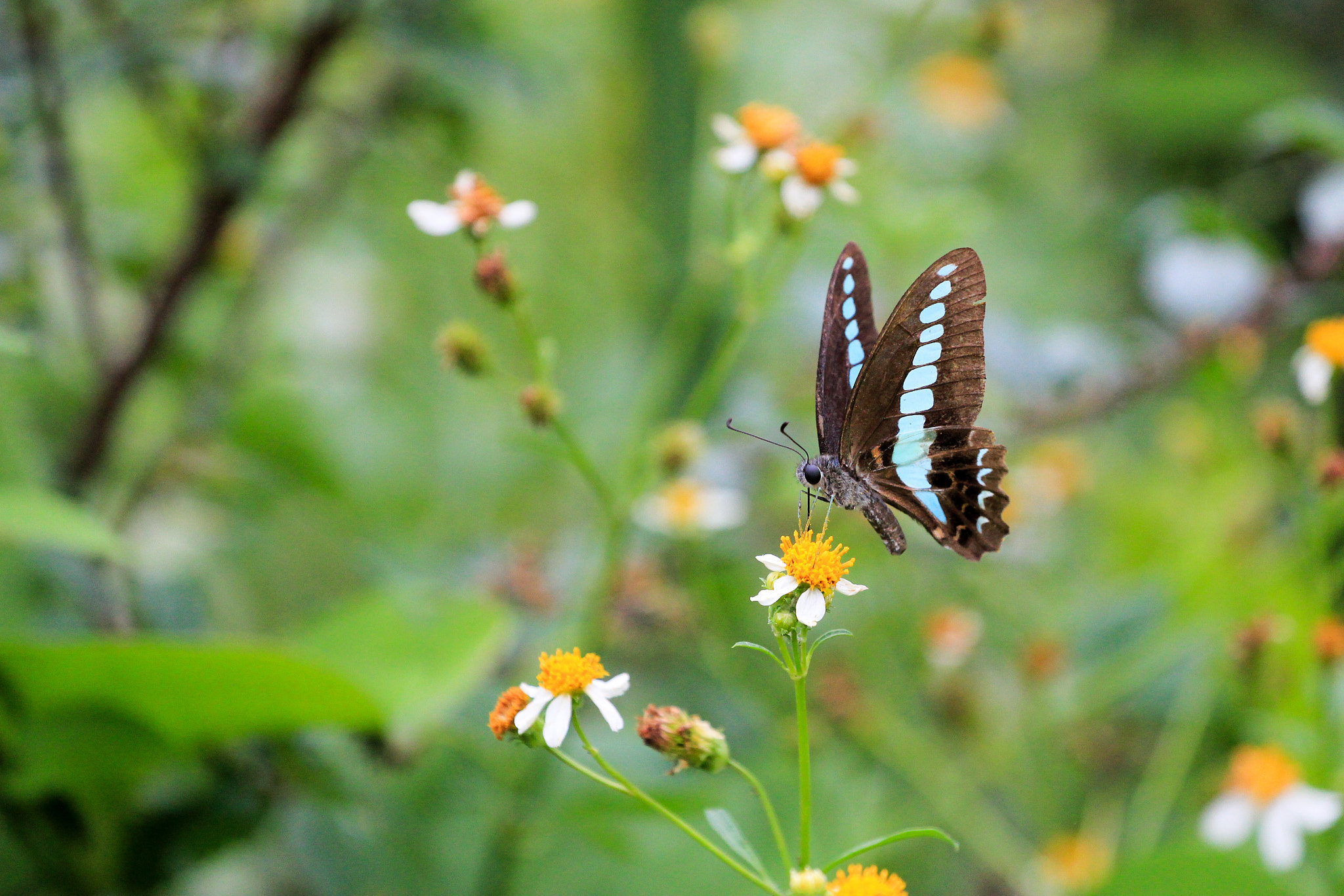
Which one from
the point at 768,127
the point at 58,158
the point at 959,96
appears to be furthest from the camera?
the point at 959,96

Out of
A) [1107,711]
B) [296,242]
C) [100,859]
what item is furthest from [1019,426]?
[100,859]

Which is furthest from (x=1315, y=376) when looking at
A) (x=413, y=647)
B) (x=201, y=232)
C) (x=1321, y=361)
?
(x=201, y=232)

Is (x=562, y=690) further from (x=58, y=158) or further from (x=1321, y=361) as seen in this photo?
(x=58, y=158)

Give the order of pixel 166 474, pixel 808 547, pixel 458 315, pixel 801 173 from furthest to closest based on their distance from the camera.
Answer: pixel 458 315 → pixel 166 474 → pixel 801 173 → pixel 808 547

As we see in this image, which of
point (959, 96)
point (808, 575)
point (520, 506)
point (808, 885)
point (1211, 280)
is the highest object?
point (959, 96)

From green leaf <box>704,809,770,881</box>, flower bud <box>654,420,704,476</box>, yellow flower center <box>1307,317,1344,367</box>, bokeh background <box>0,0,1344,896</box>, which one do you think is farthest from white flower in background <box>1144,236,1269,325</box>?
green leaf <box>704,809,770,881</box>

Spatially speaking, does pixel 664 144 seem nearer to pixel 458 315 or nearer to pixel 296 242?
pixel 458 315
